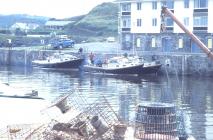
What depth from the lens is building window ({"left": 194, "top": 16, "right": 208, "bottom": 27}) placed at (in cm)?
6562

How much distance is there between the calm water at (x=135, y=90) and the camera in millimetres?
32316

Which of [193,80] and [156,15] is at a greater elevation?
[156,15]

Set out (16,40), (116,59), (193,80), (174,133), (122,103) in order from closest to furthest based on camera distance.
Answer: (174,133) < (122,103) < (193,80) < (116,59) < (16,40)

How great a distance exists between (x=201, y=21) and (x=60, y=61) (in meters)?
17.5

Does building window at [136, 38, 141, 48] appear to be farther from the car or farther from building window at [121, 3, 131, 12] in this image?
the car

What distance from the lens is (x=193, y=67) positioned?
198 feet

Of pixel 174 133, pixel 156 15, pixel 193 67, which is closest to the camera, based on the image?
pixel 174 133

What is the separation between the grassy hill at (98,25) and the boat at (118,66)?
4011 centimetres

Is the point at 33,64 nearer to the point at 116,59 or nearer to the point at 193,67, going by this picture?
the point at 116,59

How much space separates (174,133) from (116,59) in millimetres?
46346

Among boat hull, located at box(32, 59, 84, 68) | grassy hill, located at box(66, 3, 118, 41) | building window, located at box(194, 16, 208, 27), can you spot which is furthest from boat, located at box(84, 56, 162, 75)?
grassy hill, located at box(66, 3, 118, 41)

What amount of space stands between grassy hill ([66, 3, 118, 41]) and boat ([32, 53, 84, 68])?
3086 centimetres

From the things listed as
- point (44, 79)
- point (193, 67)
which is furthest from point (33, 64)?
point (193, 67)

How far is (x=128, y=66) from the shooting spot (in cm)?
6222
